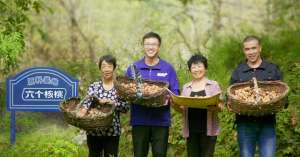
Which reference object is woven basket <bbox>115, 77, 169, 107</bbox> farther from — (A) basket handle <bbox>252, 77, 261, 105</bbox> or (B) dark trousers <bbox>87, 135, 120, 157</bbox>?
(A) basket handle <bbox>252, 77, 261, 105</bbox>

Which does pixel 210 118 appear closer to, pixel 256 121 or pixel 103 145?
pixel 256 121

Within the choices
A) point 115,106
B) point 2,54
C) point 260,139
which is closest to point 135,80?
point 115,106

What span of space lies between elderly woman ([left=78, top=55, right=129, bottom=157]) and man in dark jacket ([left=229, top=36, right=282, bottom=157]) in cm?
143

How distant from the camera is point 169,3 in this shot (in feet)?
65.8

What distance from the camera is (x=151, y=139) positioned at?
6.38 metres

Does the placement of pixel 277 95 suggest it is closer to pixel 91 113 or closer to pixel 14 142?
pixel 91 113

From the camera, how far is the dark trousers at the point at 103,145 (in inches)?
257

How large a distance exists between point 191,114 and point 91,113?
3.70 feet

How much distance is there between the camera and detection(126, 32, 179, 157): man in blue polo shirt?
627 centimetres

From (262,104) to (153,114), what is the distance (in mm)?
1314

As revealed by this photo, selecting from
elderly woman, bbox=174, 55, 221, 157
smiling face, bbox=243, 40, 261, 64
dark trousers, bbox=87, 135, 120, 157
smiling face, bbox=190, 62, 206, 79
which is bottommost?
dark trousers, bbox=87, 135, 120, 157

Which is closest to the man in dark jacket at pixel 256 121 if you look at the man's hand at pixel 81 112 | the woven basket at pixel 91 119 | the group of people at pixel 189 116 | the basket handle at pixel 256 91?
the group of people at pixel 189 116

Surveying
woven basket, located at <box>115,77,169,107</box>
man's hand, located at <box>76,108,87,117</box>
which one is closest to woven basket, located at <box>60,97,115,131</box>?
man's hand, located at <box>76,108,87,117</box>

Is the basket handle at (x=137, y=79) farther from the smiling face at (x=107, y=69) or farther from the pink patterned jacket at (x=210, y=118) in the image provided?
the pink patterned jacket at (x=210, y=118)
